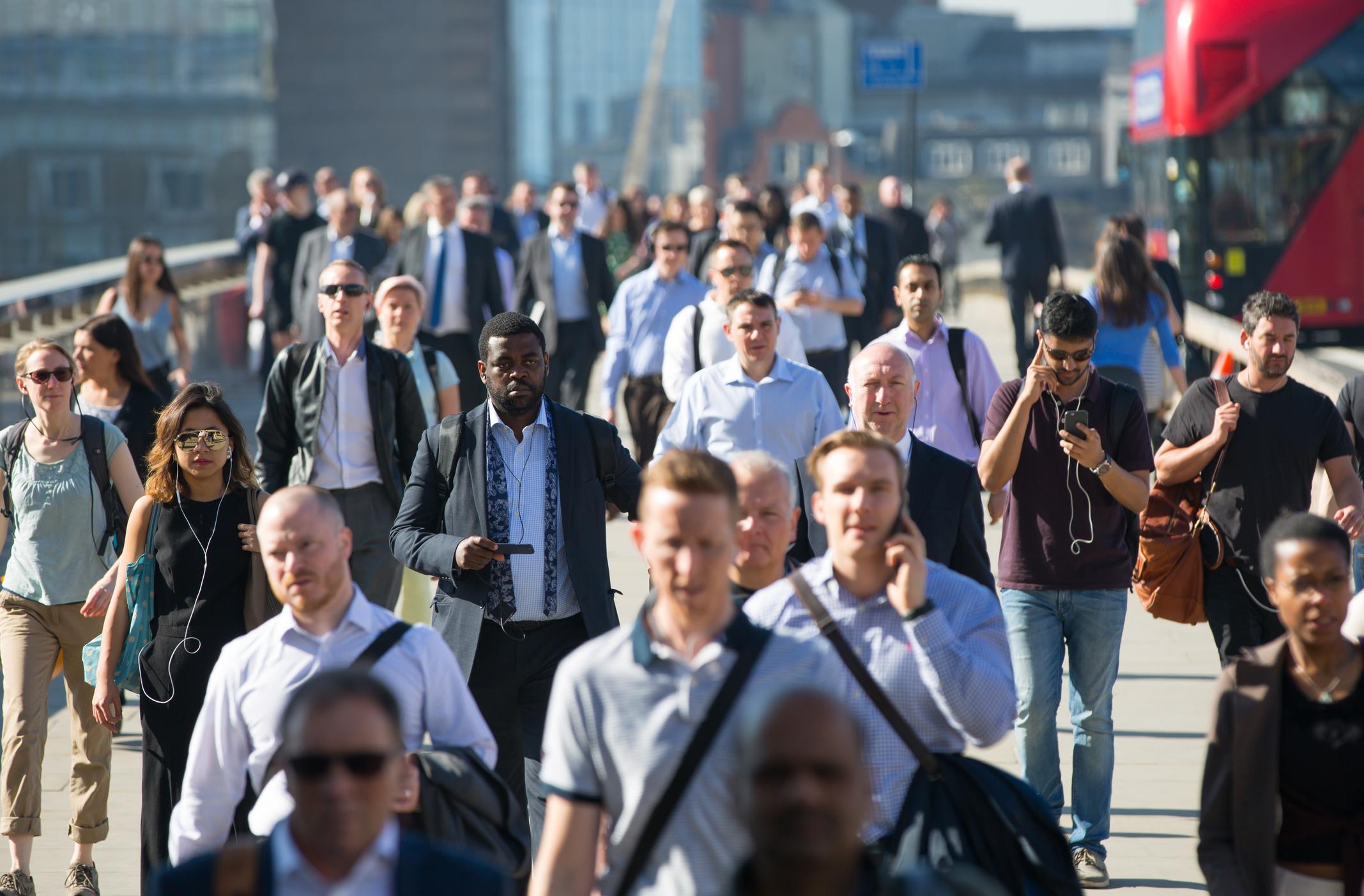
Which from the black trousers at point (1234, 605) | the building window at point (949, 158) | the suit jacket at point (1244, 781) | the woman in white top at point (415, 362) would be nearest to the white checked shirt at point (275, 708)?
the suit jacket at point (1244, 781)

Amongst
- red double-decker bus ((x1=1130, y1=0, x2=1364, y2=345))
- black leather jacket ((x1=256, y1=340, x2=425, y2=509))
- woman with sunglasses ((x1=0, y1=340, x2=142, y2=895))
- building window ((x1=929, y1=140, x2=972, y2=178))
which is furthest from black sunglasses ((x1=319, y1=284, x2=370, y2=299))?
building window ((x1=929, y1=140, x2=972, y2=178))

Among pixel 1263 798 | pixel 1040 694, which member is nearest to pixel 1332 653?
pixel 1263 798

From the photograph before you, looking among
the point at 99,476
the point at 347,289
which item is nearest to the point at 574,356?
the point at 347,289

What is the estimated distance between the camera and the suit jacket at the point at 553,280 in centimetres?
1348

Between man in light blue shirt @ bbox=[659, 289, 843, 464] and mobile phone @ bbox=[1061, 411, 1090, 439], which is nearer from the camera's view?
mobile phone @ bbox=[1061, 411, 1090, 439]

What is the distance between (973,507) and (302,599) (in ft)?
7.09

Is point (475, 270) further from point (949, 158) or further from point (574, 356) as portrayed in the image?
point (949, 158)

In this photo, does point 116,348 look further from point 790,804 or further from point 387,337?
point 790,804

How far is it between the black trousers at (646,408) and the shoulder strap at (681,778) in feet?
25.1

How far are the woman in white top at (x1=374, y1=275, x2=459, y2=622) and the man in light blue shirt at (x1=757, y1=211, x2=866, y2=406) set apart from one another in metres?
3.46

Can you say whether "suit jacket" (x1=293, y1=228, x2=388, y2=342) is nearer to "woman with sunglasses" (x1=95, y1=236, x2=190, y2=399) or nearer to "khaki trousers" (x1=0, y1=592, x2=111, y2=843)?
"woman with sunglasses" (x1=95, y1=236, x2=190, y2=399)

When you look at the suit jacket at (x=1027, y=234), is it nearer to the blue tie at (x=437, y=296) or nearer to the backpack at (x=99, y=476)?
the blue tie at (x=437, y=296)

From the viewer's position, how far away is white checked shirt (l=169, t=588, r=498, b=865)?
419 cm

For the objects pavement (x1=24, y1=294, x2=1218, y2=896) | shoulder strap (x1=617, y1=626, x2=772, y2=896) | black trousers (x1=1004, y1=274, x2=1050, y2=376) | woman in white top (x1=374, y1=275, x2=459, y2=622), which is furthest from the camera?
black trousers (x1=1004, y1=274, x2=1050, y2=376)
